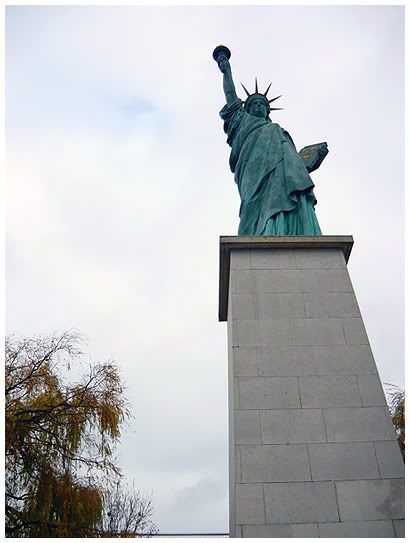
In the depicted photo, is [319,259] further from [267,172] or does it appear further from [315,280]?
[267,172]

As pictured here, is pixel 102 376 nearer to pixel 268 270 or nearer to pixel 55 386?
pixel 55 386

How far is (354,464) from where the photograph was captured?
637 cm

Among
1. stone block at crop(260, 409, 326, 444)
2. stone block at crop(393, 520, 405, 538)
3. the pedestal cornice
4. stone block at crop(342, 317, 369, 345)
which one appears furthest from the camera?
the pedestal cornice

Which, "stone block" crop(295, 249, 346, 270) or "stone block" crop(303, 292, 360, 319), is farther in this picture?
"stone block" crop(295, 249, 346, 270)

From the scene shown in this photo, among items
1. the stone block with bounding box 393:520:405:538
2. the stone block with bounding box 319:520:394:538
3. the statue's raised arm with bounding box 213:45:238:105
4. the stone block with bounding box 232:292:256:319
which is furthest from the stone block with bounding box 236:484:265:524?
the statue's raised arm with bounding box 213:45:238:105

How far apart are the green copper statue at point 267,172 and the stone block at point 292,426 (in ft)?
13.2

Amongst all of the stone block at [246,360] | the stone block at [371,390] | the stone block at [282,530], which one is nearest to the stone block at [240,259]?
the stone block at [246,360]

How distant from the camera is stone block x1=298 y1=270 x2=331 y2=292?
8398 millimetres

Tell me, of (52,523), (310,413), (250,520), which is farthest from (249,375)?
(52,523)

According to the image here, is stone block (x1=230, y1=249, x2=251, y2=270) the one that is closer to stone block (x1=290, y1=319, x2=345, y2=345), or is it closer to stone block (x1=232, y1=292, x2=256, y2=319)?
stone block (x1=232, y1=292, x2=256, y2=319)

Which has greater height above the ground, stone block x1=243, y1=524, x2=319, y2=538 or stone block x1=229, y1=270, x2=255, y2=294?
stone block x1=229, y1=270, x2=255, y2=294

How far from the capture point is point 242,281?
8.52 m

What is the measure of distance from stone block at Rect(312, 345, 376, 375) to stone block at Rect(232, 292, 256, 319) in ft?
3.93

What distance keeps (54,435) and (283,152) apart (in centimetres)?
787
